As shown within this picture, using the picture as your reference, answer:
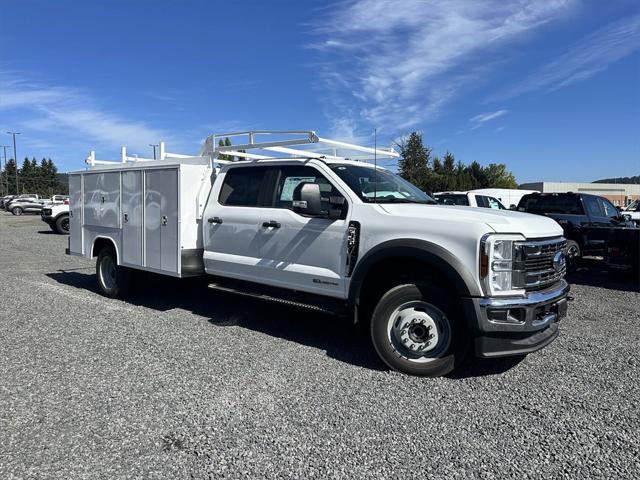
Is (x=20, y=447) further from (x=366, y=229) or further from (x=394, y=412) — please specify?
(x=366, y=229)

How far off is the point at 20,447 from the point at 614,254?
9765 millimetres

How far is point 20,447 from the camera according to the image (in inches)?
124

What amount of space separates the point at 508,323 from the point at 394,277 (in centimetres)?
115

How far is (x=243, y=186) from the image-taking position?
19.8 ft

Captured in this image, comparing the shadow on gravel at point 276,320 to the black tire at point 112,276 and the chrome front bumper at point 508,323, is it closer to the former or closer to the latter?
the black tire at point 112,276

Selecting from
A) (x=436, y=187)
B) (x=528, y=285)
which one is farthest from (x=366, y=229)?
(x=436, y=187)

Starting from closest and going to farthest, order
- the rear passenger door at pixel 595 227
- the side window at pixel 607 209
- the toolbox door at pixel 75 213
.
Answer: the toolbox door at pixel 75 213 < the rear passenger door at pixel 595 227 < the side window at pixel 607 209

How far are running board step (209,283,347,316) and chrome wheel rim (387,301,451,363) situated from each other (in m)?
0.60

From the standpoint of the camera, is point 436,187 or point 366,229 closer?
point 366,229

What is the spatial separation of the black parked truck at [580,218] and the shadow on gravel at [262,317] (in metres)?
6.40

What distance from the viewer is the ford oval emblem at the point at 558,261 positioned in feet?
14.8

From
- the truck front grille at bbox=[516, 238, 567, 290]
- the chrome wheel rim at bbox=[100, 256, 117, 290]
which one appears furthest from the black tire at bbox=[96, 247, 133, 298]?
the truck front grille at bbox=[516, 238, 567, 290]

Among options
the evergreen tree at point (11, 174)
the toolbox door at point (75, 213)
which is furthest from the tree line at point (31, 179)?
the toolbox door at point (75, 213)

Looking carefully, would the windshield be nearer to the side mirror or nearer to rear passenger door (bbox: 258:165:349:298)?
rear passenger door (bbox: 258:165:349:298)
